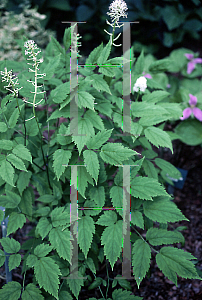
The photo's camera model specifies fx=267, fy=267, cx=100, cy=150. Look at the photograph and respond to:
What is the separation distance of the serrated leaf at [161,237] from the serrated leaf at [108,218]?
0.69 ft

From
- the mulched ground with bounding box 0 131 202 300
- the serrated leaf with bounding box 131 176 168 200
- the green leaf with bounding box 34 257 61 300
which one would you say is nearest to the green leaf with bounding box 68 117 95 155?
the serrated leaf with bounding box 131 176 168 200

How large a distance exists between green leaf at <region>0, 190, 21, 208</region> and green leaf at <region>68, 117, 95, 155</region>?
1.50 feet

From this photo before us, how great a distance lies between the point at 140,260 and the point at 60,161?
605 mm

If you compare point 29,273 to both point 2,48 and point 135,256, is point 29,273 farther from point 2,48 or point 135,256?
point 2,48

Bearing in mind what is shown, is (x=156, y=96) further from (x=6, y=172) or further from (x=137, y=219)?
(x=6, y=172)

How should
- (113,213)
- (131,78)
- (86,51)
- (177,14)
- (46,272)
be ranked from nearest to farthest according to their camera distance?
1. (46,272)
2. (113,213)
3. (131,78)
4. (177,14)
5. (86,51)

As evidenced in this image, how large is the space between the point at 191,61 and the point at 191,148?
109 cm

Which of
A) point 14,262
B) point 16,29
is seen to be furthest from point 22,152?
point 16,29

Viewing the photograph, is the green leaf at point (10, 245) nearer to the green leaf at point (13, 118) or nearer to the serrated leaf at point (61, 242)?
the serrated leaf at point (61, 242)

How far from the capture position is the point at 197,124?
276 cm

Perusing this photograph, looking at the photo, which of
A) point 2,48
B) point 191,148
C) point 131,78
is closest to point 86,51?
point 2,48

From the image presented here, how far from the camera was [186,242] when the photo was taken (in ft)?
7.73

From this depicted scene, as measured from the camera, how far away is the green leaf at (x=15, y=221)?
134cm

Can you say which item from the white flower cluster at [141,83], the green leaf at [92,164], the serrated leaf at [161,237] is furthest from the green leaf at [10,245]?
the white flower cluster at [141,83]
